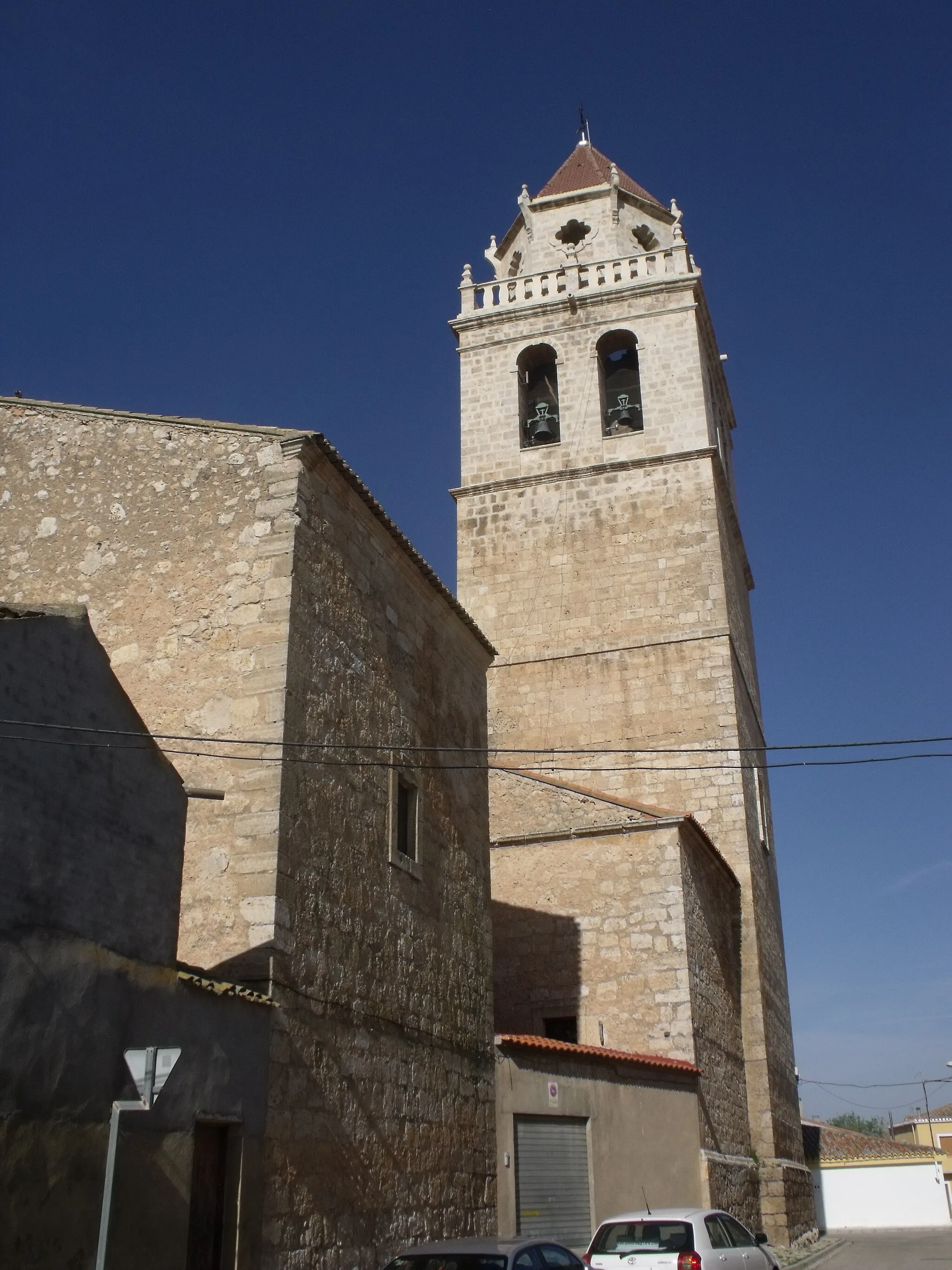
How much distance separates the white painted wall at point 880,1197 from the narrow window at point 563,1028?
57.3 ft

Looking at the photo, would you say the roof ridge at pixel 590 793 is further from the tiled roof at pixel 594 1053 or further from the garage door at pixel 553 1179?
the garage door at pixel 553 1179

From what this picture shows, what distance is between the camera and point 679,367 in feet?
70.7

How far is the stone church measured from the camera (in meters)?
7.99

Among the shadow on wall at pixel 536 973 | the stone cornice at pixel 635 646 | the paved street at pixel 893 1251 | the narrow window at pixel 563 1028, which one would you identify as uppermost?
the stone cornice at pixel 635 646

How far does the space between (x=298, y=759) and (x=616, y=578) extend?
41.2 feet

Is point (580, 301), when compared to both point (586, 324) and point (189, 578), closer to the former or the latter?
point (586, 324)

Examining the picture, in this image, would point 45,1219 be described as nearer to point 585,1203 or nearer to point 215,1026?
point 215,1026


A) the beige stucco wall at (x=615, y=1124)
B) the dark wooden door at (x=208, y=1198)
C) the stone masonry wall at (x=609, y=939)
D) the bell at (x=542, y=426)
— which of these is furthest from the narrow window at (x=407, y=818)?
the bell at (x=542, y=426)

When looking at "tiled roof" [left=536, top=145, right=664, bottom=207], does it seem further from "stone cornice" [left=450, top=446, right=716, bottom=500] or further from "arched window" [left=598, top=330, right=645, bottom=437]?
"stone cornice" [left=450, top=446, right=716, bottom=500]

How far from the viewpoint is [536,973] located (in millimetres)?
14711

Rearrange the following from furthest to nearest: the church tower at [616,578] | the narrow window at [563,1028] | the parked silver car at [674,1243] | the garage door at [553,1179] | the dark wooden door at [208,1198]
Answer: the church tower at [616,578] → the narrow window at [563,1028] → the garage door at [553,1179] → the parked silver car at [674,1243] → the dark wooden door at [208,1198]

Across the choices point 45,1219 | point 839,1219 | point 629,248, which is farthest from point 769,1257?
point 839,1219

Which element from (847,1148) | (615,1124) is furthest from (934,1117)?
(615,1124)

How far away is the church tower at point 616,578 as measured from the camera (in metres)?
16.4
